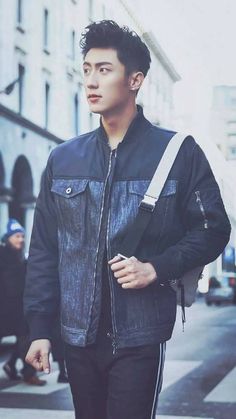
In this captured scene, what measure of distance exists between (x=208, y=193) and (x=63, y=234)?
0.46 metres

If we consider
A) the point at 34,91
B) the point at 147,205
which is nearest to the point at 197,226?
the point at 147,205

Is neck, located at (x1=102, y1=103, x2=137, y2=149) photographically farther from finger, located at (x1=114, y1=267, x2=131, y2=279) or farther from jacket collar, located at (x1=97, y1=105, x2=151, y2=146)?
finger, located at (x1=114, y1=267, x2=131, y2=279)

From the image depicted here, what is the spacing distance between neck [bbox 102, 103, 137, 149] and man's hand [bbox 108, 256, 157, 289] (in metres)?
0.43

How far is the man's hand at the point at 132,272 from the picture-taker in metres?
2.48

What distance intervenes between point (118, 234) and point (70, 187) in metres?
0.23

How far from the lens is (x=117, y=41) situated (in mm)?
2711

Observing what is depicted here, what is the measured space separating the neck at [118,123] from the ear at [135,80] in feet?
0.20

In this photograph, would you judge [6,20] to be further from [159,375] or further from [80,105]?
[159,375]

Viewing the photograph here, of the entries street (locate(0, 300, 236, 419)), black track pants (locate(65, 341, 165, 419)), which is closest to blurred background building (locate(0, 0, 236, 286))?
street (locate(0, 300, 236, 419))

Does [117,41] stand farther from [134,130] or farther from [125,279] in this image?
[125,279]

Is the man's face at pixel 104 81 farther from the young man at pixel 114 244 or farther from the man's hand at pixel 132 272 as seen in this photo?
the man's hand at pixel 132 272

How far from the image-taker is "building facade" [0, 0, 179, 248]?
24203mm

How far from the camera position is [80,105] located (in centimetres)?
3177

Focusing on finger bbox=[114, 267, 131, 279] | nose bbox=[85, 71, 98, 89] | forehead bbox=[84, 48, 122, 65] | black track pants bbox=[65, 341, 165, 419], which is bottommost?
black track pants bbox=[65, 341, 165, 419]
